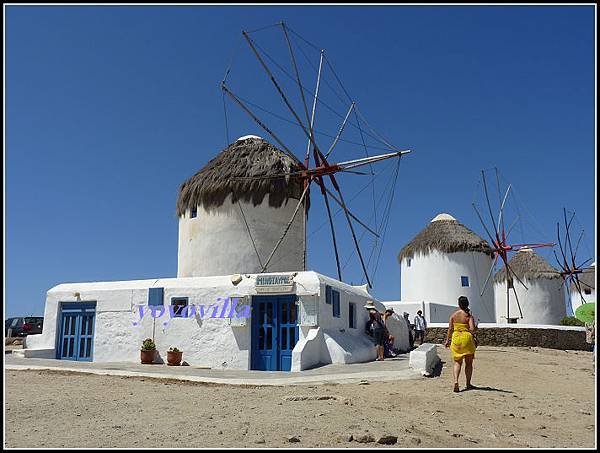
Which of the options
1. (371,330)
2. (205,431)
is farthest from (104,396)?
(371,330)

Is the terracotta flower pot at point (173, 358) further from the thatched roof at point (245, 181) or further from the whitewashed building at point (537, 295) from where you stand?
the whitewashed building at point (537, 295)

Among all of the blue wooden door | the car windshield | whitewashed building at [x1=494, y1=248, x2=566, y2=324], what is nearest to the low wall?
the blue wooden door

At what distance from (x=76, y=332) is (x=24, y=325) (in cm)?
1231

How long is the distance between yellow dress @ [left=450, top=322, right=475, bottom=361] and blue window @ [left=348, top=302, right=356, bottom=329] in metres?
8.15

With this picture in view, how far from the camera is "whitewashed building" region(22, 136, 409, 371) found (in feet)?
49.3

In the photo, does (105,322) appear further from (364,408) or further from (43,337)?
(364,408)

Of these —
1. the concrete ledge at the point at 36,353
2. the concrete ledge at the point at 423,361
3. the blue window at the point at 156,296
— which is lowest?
the concrete ledge at the point at 36,353

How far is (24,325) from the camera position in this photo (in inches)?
1109

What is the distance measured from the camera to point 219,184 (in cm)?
2042

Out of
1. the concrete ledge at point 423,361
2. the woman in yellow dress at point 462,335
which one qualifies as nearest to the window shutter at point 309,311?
the concrete ledge at point 423,361

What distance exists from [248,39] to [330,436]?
13449 millimetres

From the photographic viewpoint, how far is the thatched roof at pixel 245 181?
794 inches

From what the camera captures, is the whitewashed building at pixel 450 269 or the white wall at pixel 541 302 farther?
the white wall at pixel 541 302

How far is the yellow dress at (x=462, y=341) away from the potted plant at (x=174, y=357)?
29.3ft
